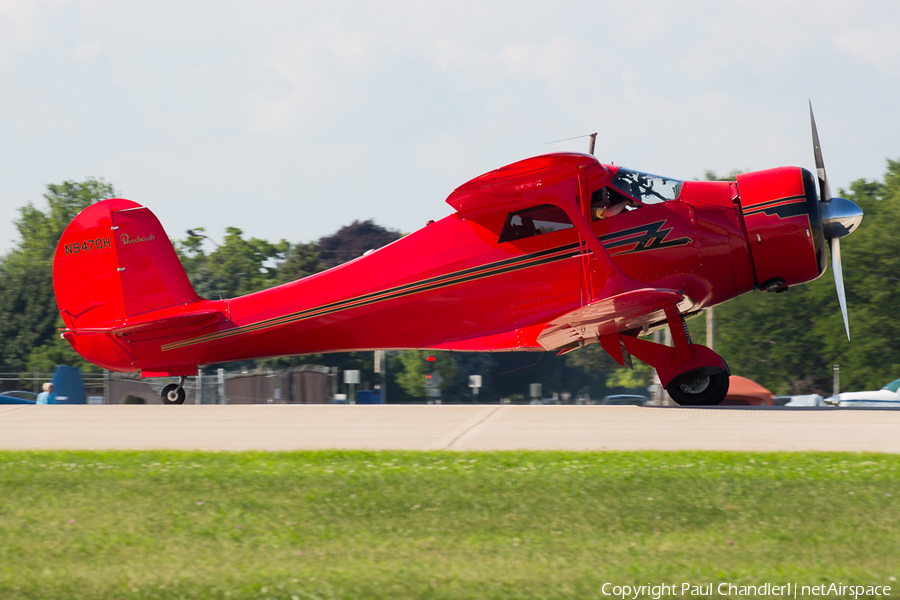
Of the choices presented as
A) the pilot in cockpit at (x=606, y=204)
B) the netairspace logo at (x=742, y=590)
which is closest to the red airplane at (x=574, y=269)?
the pilot in cockpit at (x=606, y=204)

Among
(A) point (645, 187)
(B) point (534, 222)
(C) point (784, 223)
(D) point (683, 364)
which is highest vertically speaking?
(A) point (645, 187)

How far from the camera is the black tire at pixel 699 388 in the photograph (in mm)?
11844

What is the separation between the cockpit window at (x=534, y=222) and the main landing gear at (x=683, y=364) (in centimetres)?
175

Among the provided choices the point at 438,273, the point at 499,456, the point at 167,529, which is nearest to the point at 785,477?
the point at 499,456

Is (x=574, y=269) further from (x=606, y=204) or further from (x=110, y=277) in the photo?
(x=110, y=277)

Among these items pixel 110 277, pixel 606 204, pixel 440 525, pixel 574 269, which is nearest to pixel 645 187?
pixel 606 204

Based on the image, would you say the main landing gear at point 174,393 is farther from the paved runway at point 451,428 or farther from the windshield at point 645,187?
the windshield at point 645,187

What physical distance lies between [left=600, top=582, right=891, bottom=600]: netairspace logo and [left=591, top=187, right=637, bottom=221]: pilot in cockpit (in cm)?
768

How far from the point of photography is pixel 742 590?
170 inches

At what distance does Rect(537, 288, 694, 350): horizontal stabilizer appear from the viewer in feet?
35.4

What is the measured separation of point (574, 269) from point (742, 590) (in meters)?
7.75

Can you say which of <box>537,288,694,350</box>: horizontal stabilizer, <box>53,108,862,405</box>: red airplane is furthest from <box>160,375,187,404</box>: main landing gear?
<box>537,288,694,350</box>: horizontal stabilizer

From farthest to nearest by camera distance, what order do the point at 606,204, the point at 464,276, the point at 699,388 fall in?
the point at 464,276, the point at 699,388, the point at 606,204

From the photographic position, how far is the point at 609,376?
93.4 metres
